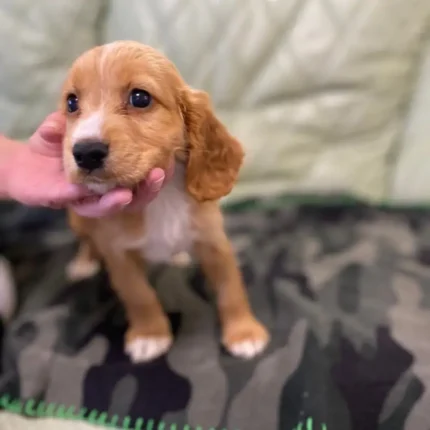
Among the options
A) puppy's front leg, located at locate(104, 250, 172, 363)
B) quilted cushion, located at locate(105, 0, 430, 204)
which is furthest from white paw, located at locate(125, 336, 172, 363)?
quilted cushion, located at locate(105, 0, 430, 204)

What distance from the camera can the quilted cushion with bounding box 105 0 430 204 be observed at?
162 cm

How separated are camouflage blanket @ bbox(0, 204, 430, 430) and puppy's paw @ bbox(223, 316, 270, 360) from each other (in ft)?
0.07

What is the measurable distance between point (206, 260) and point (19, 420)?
49 centimetres

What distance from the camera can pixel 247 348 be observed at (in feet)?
4.11

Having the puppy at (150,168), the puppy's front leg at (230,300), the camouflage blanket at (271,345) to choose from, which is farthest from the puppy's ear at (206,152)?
the camouflage blanket at (271,345)

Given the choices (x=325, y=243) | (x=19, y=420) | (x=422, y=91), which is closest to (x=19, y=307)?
(x=19, y=420)

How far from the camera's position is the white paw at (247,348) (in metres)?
1.25

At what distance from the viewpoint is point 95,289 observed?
1.50 m

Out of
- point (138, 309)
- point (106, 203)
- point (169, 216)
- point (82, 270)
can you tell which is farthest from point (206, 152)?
point (82, 270)

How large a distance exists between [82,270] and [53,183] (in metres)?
0.45

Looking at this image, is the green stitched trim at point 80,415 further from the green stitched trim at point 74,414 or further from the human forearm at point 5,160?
the human forearm at point 5,160

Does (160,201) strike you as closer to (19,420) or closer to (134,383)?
(134,383)

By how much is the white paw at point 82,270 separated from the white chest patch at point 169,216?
34 cm

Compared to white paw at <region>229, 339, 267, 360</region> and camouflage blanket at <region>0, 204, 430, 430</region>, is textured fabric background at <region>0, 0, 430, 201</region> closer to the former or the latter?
camouflage blanket at <region>0, 204, 430, 430</region>
